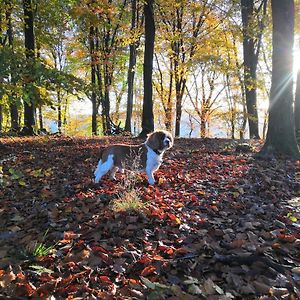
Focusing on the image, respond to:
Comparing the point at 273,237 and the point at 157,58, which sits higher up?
the point at 157,58

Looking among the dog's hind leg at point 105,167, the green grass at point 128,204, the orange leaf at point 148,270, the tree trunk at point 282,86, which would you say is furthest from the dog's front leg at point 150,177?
the tree trunk at point 282,86

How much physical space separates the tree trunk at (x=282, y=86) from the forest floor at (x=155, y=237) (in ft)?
6.60

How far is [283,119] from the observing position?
9.16 metres

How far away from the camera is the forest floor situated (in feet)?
9.88

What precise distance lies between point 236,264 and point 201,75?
34.9 m

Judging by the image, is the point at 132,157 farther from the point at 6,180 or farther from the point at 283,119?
the point at 283,119

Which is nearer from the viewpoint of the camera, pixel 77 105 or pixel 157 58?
pixel 157 58

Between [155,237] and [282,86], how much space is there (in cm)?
673

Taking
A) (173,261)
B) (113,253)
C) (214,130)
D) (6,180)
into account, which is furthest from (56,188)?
(214,130)

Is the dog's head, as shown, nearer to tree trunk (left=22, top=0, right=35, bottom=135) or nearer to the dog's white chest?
the dog's white chest

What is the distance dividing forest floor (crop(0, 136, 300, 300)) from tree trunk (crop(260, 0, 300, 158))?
6.60 ft

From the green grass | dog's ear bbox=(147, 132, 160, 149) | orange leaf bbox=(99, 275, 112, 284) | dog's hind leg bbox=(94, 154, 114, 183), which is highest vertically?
dog's ear bbox=(147, 132, 160, 149)

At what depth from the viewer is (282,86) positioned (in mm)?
9031

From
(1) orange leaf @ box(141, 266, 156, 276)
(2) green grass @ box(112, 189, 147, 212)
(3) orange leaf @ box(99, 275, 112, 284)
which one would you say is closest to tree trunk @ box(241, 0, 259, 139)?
(2) green grass @ box(112, 189, 147, 212)
